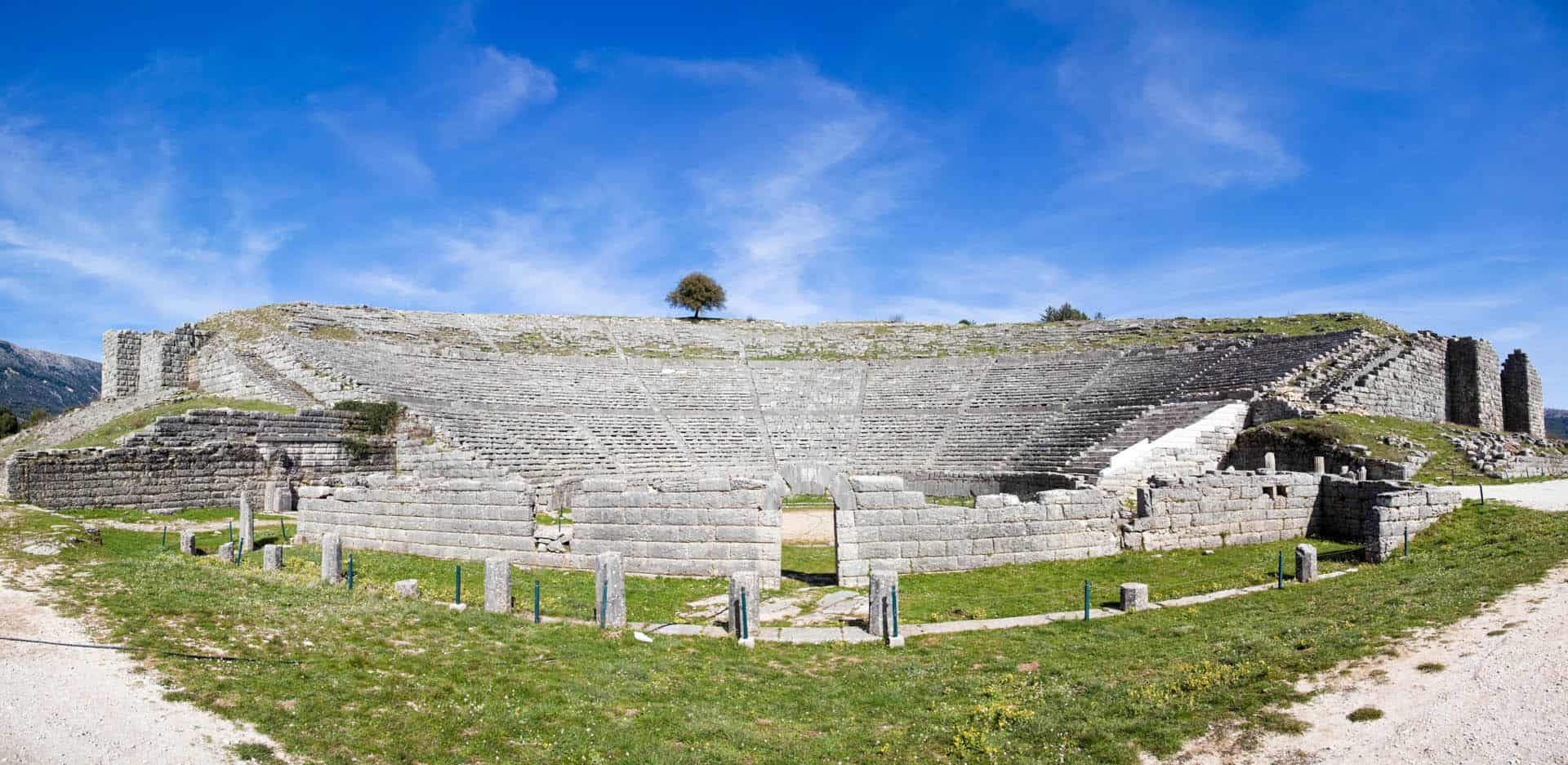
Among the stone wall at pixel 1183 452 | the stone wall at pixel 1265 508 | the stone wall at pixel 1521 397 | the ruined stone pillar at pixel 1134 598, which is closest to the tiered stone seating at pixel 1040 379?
the stone wall at pixel 1183 452

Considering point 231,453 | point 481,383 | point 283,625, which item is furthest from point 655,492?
point 481,383

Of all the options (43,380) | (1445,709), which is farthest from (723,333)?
(43,380)

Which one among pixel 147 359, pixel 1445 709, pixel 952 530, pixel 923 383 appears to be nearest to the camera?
pixel 1445 709

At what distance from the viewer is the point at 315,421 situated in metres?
27.8

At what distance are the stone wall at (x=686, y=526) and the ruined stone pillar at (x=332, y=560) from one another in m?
3.63

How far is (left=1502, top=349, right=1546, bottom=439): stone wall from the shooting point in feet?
113

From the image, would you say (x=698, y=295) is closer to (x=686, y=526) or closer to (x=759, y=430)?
(x=759, y=430)

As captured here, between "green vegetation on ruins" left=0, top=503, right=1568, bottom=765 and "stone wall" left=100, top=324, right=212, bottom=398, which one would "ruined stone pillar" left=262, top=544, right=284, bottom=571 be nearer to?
"green vegetation on ruins" left=0, top=503, right=1568, bottom=765

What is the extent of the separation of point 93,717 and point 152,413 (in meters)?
27.6

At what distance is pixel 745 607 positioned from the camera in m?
9.58

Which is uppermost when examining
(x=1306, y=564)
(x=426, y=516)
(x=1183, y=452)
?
(x=1183, y=452)

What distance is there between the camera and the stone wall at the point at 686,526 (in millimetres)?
13250

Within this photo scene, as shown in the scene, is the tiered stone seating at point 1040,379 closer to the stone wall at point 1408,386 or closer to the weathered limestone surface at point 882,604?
the stone wall at point 1408,386

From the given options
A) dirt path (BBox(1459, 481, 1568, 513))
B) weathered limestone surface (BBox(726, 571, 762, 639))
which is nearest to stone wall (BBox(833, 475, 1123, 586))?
weathered limestone surface (BBox(726, 571, 762, 639))
